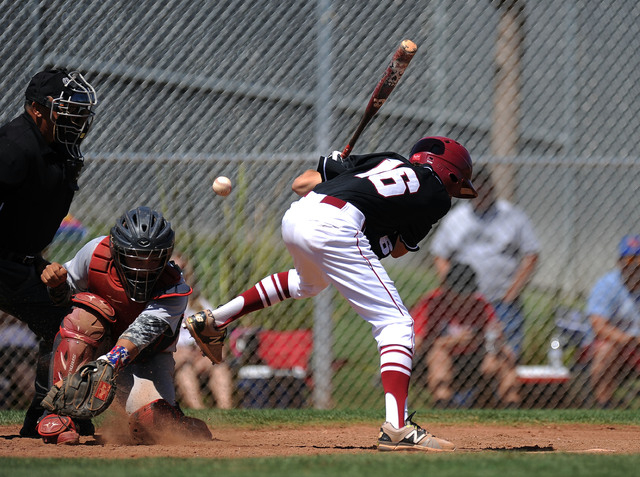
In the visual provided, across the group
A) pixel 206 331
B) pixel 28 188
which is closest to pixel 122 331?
pixel 206 331

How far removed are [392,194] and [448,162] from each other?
465 mm

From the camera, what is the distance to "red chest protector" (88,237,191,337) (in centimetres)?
447

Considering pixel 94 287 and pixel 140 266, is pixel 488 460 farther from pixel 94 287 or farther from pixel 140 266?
pixel 94 287

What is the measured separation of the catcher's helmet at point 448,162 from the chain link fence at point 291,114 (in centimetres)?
200

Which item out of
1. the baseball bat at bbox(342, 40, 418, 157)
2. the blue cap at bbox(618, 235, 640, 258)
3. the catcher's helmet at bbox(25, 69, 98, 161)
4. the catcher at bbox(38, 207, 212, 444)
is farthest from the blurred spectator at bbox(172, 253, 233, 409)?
the blue cap at bbox(618, 235, 640, 258)

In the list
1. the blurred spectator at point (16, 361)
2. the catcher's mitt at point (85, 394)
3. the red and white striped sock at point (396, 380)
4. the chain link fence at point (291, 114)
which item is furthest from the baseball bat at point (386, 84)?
the blurred spectator at point (16, 361)

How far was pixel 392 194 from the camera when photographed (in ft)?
13.7

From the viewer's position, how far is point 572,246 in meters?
6.88

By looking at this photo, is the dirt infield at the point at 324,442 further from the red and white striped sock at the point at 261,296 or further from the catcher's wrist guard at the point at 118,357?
the red and white striped sock at the point at 261,296

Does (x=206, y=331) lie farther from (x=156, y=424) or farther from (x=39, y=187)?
(x=39, y=187)

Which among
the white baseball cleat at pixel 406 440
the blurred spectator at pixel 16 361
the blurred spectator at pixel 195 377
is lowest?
the blurred spectator at pixel 16 361

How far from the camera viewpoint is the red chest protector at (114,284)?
4473 millimetres

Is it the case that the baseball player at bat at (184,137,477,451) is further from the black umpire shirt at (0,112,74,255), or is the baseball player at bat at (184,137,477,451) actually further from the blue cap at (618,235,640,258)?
the blue cap at (618,235,640,258)

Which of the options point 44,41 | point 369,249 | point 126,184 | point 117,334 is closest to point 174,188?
point 126,184
